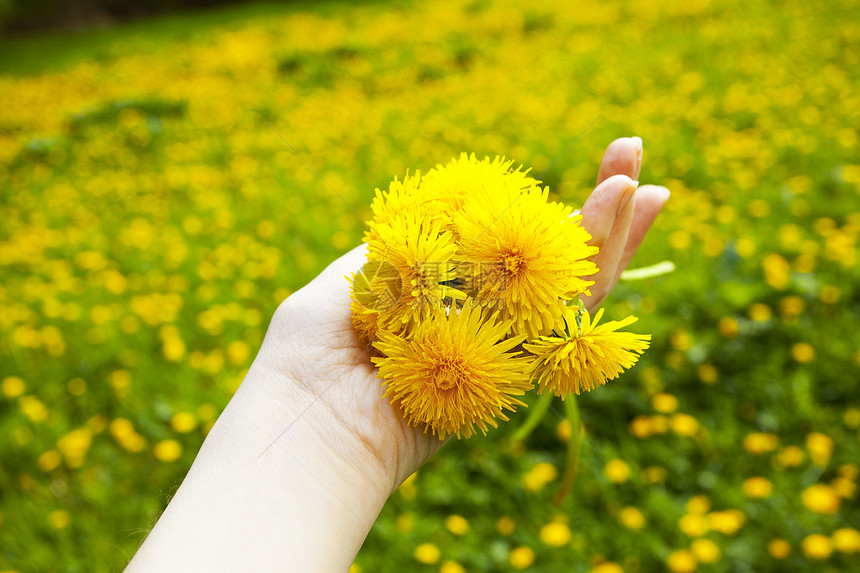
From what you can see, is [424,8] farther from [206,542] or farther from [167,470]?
[206,542]

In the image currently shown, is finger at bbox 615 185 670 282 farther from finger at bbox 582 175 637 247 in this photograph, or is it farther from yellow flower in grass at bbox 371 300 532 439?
yellow flower in grass at bbox 371 300 532 439

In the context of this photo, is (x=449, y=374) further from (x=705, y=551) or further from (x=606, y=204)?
(x=705, y=551)

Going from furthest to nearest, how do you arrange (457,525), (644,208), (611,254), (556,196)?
1. (556,196)
2. (457,525)
3. (644,208)
4. (611,254)

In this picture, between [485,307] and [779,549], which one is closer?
[485,307]

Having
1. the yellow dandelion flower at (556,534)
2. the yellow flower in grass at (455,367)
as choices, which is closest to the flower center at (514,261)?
the yellow flower in grass at (455,367)

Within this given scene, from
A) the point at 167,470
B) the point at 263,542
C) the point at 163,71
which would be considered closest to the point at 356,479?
the point at 263,542

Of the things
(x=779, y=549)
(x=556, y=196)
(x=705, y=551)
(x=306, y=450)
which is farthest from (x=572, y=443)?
(x=556, y=196)

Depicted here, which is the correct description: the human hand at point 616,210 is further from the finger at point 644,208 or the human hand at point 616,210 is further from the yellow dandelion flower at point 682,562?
the yellow dandelion flower at point 682,562

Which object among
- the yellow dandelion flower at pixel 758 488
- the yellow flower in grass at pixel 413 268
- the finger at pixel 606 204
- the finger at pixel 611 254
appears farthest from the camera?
the yellow dandelion flower at pixel 758 488
